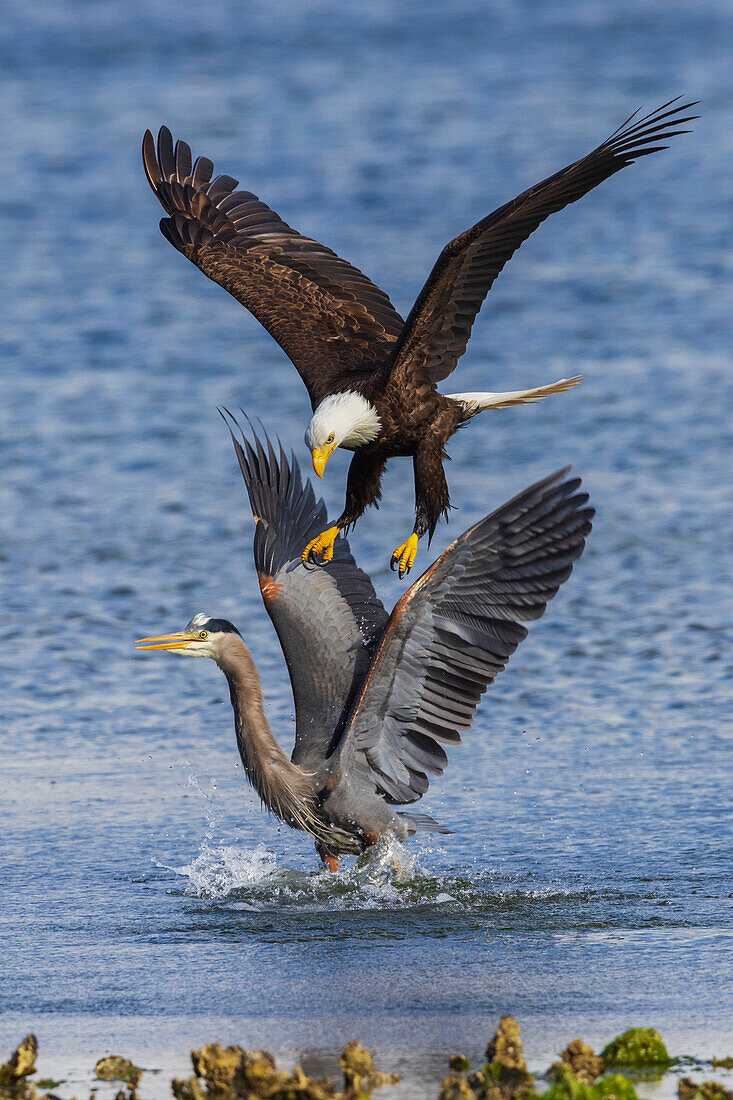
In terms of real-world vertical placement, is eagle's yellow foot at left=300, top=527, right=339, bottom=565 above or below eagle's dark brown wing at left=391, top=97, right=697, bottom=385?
below

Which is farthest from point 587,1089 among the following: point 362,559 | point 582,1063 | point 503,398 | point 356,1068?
point 362,559

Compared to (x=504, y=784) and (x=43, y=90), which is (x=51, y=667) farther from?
(x=43, y=90)

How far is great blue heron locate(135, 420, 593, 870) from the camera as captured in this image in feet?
21.7

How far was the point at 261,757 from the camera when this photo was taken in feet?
23.7

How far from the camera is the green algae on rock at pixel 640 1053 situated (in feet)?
15.5

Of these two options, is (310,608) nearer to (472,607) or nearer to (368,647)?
(368,647)

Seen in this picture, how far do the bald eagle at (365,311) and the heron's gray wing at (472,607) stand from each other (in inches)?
23.6

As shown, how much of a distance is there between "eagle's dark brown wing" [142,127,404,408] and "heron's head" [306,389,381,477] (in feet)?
0.88

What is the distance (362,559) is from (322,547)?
311 centimetres

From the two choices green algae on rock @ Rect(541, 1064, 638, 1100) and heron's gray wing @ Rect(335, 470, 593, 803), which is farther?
heron's gray wing @ Rect(335, 470, 593, 803)

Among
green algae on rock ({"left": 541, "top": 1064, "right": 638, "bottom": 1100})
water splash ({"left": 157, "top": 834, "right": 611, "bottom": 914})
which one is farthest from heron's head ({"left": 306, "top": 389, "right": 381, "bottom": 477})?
green algae on rock ({"left": 541, "top": 1064, "right": 638, "bottom": 1100})

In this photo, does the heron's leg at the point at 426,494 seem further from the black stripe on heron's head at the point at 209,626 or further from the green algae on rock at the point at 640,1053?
the green algae on rock at the point at 640,1053

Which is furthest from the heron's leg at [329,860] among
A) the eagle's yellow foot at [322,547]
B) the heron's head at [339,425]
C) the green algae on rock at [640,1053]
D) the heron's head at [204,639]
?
the green algae on rock at [640,1053]

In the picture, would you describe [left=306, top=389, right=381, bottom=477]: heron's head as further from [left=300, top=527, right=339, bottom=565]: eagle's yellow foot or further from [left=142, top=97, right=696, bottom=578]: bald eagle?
[left=300, top=527, right=339, bottom=565]: eagle's yellow foot
